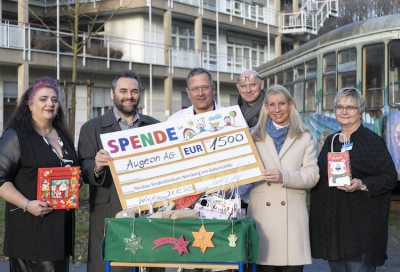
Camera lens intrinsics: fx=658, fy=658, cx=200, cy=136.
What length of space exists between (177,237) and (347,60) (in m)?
10.7

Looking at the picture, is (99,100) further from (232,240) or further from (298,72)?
(232,240)

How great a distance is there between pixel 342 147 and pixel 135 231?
1.81m

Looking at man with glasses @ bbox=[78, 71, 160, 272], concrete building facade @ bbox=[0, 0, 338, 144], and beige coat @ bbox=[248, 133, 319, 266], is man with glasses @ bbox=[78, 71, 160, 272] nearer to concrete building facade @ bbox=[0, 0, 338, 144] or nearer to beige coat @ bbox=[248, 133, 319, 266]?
beige coat @ bbox=[248, 133, 319, 266]

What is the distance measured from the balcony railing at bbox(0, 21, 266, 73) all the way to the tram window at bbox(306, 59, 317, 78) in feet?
43.1

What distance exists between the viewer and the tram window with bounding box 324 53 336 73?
1508 cm

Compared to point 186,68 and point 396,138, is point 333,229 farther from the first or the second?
point 186,68

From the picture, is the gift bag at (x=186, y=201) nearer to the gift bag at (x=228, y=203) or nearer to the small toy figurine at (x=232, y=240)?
the gift bag at (x=228, y=203)

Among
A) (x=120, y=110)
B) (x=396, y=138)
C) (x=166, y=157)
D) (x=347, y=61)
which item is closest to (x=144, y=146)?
(x=166, y=157)

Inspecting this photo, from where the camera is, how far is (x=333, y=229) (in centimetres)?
525

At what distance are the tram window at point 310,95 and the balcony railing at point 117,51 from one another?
1319 cm

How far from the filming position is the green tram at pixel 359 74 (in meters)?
13.4

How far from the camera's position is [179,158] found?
5.09m

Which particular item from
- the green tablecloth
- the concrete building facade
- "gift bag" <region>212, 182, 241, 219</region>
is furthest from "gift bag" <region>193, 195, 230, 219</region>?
the concrete building facade

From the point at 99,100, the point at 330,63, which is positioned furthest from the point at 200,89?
the point at 99,100
